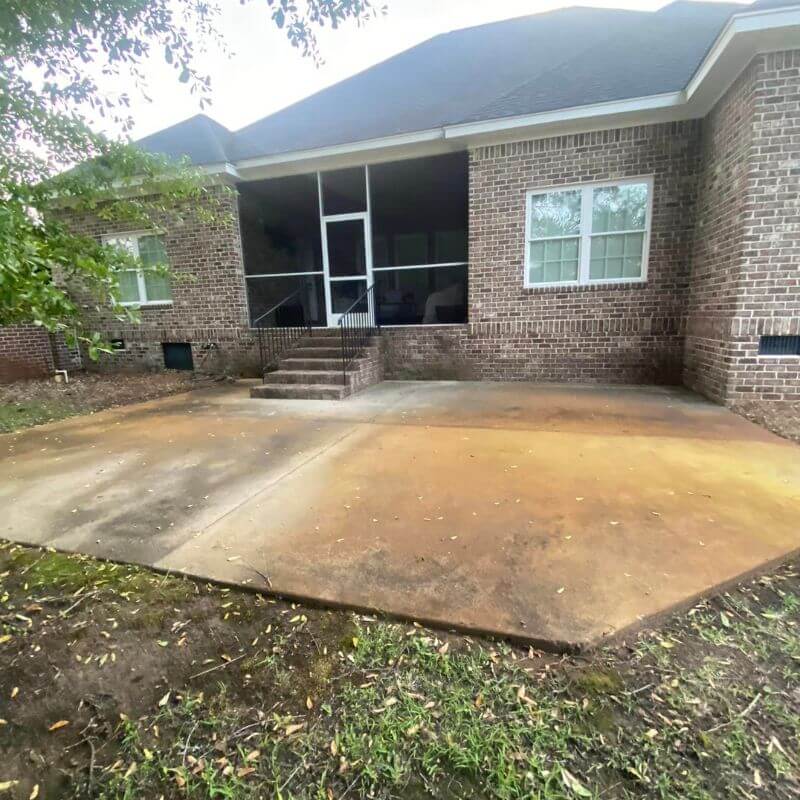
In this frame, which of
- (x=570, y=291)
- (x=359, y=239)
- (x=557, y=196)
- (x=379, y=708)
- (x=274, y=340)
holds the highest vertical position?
(x=359, y=239)

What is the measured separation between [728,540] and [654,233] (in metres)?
5.87

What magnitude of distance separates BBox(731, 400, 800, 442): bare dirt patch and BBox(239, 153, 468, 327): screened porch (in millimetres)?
4573

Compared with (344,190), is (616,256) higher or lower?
lower

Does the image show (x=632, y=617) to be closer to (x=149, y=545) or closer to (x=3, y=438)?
(x=149, y=545)

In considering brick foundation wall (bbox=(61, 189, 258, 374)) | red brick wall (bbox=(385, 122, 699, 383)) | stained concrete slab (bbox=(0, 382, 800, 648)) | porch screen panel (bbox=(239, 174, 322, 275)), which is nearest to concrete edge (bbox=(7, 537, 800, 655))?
stained concrete slab (bbox=(0, 382, 800, 648))

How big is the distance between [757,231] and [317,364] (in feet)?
19.6

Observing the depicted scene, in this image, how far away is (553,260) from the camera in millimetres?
7328

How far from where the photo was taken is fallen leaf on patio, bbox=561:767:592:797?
120cm

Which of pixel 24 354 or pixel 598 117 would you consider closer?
pixel 598 117

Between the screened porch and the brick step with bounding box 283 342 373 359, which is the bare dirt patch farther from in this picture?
the brick step with bounding box 283 342 373 359

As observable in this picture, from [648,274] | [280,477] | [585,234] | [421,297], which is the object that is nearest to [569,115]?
[585,234]

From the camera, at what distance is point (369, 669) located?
1647 mm

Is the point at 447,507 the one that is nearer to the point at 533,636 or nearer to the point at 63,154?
the point at 533,636

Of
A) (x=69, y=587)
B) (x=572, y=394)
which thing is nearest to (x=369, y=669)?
(x=69, y=587)
